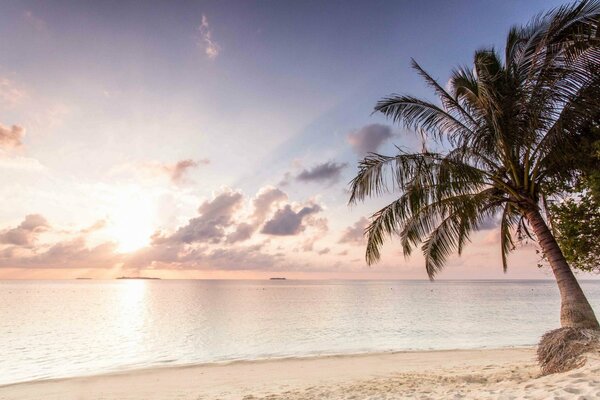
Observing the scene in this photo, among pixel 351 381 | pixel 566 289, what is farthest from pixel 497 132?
pixel 351 381

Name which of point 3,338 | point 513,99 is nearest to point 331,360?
point 513,99

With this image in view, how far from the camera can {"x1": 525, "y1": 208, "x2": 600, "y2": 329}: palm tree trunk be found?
8398mm

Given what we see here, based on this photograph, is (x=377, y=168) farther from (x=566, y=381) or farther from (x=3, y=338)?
(x=3, y=338)

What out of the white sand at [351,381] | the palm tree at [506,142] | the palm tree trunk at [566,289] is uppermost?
the palm tree at [506,142]

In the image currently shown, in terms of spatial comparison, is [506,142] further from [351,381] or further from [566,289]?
[351,381]

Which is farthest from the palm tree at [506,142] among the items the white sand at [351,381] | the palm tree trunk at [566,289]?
the white sand at [351,381]

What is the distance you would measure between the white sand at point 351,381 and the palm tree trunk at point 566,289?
153 cm

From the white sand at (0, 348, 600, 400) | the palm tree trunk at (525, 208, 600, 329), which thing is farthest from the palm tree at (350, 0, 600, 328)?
the white sand at (0, 348, 600, 400)

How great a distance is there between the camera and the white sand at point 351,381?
21.5 feet

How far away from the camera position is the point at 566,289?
8.73 meters

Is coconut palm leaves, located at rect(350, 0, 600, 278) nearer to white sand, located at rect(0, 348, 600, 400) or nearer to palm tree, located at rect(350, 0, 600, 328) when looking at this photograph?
palm tree, located at rect(350, 0, 600, 328)

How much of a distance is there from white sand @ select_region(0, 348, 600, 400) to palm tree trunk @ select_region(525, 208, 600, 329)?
5.02 feet

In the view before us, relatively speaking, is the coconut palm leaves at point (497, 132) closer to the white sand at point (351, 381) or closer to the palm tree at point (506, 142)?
the palm tree at point (506, 142)

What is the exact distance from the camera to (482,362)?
1389cm
